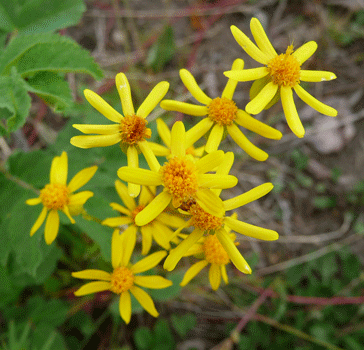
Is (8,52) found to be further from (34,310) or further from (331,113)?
(34,310)

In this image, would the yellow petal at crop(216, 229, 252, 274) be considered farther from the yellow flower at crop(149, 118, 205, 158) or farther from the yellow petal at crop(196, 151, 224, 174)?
the yellow flower at crop(149, 118, 205, 158)

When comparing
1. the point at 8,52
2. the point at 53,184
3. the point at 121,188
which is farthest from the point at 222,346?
the point at 8,52

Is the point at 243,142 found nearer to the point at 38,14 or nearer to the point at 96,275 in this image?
the point at 96,275

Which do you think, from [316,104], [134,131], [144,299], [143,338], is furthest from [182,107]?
[143,338]

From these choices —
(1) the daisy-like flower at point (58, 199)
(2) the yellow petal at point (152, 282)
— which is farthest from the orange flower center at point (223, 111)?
(2) the yellow petal at point (152, 282)

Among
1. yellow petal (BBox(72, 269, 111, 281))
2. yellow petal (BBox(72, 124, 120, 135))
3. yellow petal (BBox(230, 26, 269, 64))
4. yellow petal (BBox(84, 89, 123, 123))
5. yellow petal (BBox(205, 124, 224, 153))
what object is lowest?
yellow petal (BBox(72, 269, 111, 281))

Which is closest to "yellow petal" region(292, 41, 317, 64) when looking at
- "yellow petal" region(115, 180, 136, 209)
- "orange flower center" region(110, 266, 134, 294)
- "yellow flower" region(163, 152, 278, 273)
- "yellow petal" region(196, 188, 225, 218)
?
"yellow flower" region(163, 152, 278, 273)
